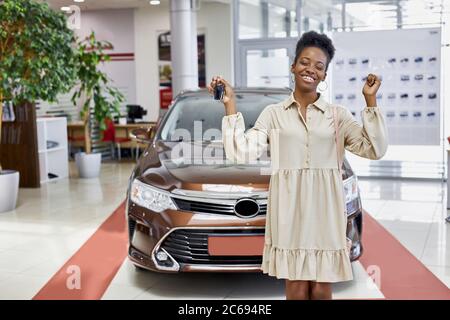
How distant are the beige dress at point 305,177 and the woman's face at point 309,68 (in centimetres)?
6

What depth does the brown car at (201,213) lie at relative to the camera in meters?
3.16

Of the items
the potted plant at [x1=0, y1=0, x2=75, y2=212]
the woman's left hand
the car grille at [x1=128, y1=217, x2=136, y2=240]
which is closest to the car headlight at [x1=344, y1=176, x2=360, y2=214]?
the car grille at [x1=128, y1=217, x2=136, y2=240]

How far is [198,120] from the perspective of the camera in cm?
412

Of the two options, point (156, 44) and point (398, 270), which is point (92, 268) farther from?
point (156, 44)

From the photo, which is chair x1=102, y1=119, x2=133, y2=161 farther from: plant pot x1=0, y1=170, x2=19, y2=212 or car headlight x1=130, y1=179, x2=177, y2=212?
car headlight x1=130, y1=179, x2=177, y2=212

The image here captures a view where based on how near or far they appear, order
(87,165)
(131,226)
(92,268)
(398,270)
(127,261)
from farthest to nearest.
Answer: (87,165)
(127,261)
(92,268)
(398,270)
(131,226)

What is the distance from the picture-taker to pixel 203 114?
4.13 meters

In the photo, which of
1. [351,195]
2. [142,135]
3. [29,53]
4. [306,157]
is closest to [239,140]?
[306,157]

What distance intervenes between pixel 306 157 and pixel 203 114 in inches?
87.3

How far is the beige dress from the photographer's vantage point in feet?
6.48

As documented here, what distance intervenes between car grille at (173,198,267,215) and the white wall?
23.4ft

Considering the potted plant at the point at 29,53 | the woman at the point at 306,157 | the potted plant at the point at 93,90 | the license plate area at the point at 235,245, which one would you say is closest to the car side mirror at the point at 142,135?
the license plate area at the point at 235,245

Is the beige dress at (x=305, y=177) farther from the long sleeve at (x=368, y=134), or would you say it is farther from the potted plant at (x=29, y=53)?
the potted plant at (x=29, y=53)
